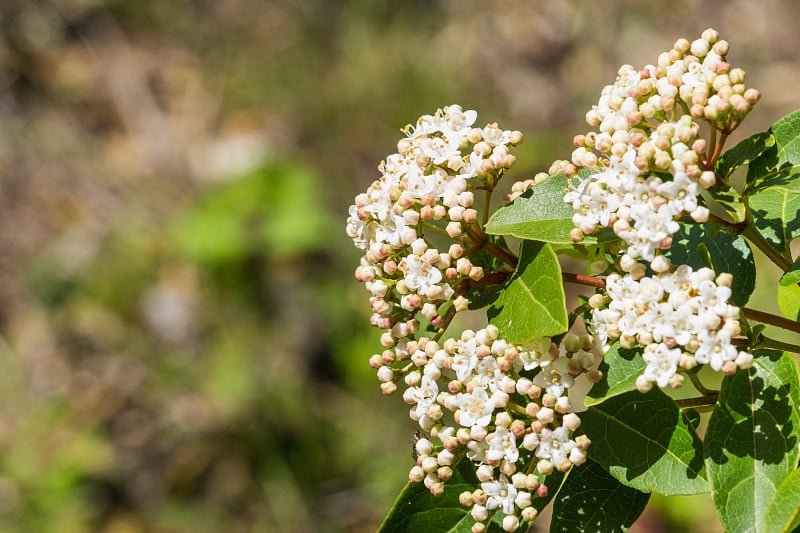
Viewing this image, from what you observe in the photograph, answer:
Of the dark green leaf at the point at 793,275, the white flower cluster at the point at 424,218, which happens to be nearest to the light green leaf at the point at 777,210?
the dark green leaf at the point at 793,275

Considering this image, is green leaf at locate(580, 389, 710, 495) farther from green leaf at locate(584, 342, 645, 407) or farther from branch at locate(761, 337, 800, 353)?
branch at locate(761, 337, 800, 353)

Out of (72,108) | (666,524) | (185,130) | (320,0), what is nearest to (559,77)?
(320,0)

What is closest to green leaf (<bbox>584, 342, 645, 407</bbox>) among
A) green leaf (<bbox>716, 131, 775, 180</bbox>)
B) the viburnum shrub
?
the viburnum shrub

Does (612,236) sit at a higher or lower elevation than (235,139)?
lower

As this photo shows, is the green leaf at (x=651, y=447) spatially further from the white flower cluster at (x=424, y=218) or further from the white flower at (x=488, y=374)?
the white flower cluster at (x=424, y=218)

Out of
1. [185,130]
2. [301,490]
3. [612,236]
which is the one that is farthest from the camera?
[185,130]

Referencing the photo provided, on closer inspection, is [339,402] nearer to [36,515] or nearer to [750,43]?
[36,515]
